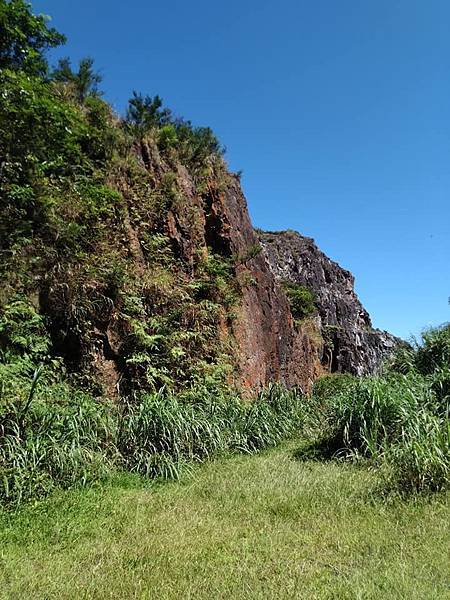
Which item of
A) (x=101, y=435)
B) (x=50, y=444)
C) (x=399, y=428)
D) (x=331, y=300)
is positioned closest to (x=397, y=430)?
(x=399, y=428)

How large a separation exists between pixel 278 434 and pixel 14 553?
16.9ft

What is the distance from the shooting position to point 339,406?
7258 millimetres

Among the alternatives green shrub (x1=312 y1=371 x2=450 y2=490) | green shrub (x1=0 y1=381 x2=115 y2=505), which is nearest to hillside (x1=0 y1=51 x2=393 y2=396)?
green shrub (x1=0 y1=381 x2=115 y2=505)

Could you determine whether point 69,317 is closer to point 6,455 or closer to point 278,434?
point 6,455

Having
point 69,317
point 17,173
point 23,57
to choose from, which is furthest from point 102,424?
point 23,57

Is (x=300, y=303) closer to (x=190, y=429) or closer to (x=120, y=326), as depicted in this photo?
(x=120, y=326)

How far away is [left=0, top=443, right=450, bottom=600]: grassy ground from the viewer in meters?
2.95

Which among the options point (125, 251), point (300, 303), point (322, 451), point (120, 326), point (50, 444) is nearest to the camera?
point (50, 444)

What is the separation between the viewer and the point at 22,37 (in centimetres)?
614

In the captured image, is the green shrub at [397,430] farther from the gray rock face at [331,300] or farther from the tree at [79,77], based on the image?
the gray rock face at [331,300]

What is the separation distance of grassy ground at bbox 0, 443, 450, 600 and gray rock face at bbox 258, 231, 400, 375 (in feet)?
55.5

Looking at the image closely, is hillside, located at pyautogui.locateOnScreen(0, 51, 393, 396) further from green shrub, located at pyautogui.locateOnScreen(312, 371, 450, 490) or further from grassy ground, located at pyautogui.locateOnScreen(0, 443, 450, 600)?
green shrub, located at pyautogui.locateOnScreen(312, 371, 450, 490)

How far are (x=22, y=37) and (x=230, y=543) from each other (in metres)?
6.91

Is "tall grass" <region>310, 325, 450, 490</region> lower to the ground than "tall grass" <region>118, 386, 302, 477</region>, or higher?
higher
